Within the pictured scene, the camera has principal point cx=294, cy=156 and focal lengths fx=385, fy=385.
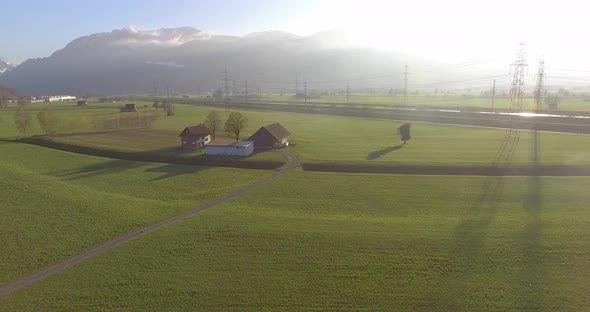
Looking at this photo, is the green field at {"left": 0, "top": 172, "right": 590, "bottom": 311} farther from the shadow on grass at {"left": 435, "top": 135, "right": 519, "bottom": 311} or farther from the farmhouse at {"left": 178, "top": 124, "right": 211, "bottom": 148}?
the farmhouse at {"left": 178, "top": 124, "right": 211, "bottom": 148}

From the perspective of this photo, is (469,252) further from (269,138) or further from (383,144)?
(383,144)

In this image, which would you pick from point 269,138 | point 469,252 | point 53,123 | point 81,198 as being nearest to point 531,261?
point 469,252

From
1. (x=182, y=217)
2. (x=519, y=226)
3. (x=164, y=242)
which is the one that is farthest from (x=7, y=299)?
(x=519, y=226)

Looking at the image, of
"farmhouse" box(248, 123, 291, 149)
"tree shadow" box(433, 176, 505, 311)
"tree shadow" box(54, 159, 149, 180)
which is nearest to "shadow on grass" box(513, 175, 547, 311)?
"tree shadow" box(433, 176, 505, 311)

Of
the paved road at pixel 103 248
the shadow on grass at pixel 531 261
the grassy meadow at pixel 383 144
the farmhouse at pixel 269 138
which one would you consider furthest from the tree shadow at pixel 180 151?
the shadow on grass at pixel 531 261

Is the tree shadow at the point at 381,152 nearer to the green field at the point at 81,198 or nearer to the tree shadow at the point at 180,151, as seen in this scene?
the green field at the point at 81,198

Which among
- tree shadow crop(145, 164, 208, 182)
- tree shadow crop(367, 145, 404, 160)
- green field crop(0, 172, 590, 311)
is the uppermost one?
tree shadow crop(367, 145, 404, 160)
